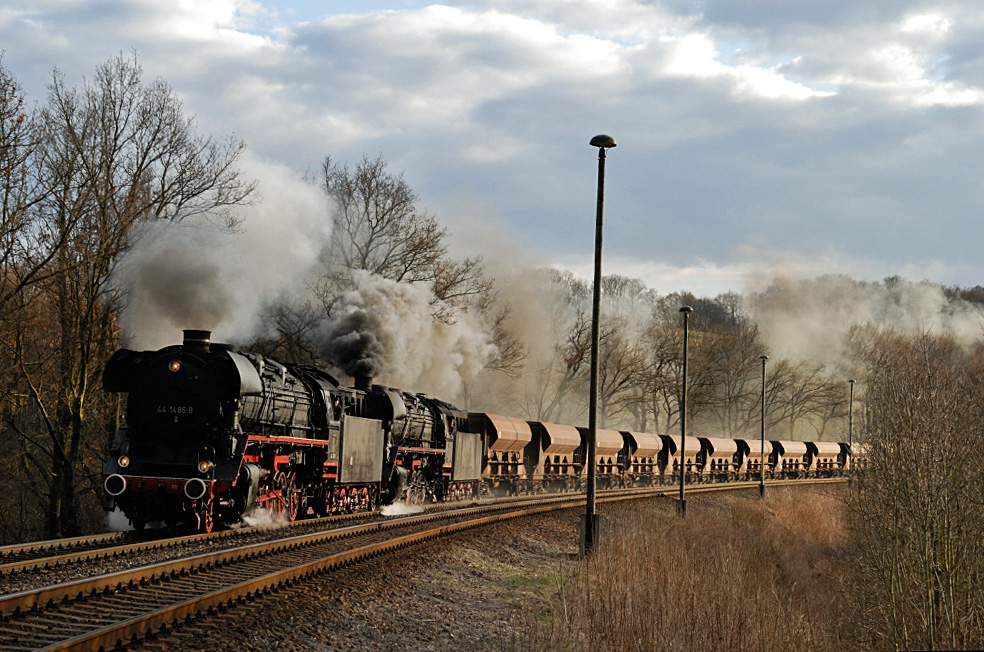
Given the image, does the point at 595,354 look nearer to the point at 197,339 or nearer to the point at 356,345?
the point at 197,339

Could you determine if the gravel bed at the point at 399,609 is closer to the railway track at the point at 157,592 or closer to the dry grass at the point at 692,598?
the railway track at the point at 157,592

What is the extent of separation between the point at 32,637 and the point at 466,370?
120 ft

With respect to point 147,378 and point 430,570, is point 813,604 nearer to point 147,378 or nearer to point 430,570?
point 430,570

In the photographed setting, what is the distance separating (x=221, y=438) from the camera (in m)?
15.1

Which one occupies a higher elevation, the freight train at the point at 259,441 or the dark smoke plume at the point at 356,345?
the dark smoke plume at the point at 356,345

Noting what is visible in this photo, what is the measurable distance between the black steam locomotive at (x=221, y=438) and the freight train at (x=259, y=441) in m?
0.02

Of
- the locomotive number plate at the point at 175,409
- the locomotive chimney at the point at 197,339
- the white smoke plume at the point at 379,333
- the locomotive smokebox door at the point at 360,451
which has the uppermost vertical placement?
the white smoke plume at the point at 379,333

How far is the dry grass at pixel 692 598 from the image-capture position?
9.31 metres

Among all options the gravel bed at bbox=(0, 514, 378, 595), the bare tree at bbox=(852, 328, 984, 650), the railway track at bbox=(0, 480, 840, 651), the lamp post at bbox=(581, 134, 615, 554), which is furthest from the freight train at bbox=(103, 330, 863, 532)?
the lamp post at bbox=(581, 134, 615, 554)

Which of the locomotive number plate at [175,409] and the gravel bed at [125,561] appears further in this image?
the locomotive number plate at [175,409]

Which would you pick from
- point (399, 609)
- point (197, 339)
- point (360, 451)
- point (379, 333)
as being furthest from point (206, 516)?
point (379, 333)

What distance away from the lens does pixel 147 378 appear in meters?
15.6

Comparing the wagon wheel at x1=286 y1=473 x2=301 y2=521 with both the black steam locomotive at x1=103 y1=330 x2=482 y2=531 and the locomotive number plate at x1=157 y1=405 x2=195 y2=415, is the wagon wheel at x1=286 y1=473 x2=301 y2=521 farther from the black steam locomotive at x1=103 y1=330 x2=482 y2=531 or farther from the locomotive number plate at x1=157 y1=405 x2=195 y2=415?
the locomotive number plate at x1=157 y1=405 x2=195 y2=415

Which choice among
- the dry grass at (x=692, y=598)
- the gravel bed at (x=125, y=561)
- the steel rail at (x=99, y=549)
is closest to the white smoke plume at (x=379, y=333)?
the dry grass at (x=692, y=598)
